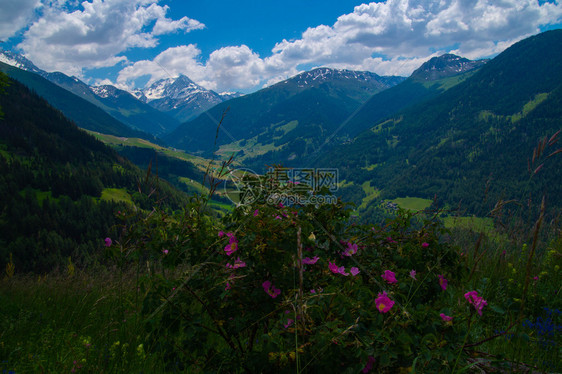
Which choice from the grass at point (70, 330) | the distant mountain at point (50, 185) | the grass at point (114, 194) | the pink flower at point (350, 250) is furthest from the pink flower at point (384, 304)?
the grass at point (114, 194)

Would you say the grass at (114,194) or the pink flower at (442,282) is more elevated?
the pink flower at (442,282)

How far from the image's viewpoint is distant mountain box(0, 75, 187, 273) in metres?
60.4

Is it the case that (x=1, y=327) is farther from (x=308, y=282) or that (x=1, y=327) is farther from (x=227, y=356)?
(x=308, y=282)

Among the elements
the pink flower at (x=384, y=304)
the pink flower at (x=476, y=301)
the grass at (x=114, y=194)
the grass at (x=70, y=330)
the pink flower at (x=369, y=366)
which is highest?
the pink flower at (x=384, y=304)

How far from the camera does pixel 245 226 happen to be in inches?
88.0

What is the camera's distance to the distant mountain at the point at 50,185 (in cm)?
6038

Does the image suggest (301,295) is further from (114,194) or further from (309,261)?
(114,194)

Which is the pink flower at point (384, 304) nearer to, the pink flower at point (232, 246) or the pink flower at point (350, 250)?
the pink flower at point (350, 250)

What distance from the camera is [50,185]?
9519cm

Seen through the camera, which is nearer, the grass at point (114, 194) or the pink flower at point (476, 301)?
the pink flower at point (476, 301)

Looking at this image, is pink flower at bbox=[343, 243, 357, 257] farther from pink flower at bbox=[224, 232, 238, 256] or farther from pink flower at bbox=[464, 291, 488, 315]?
pink flower at bbox=[224, 232, 238, 256]

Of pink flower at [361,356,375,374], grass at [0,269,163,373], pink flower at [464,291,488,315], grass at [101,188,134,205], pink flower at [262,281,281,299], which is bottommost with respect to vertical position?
grass at [101,188,134,205]

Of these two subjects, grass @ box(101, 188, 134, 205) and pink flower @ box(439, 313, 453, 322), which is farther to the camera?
grass @ box(101, 188, 134, 205)

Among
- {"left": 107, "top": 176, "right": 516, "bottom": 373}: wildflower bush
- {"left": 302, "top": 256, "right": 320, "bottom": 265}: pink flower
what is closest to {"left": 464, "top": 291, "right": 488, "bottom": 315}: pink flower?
{"left": 107, "top": 176, "right": 516, "bottom": 373}: wildflower bush
